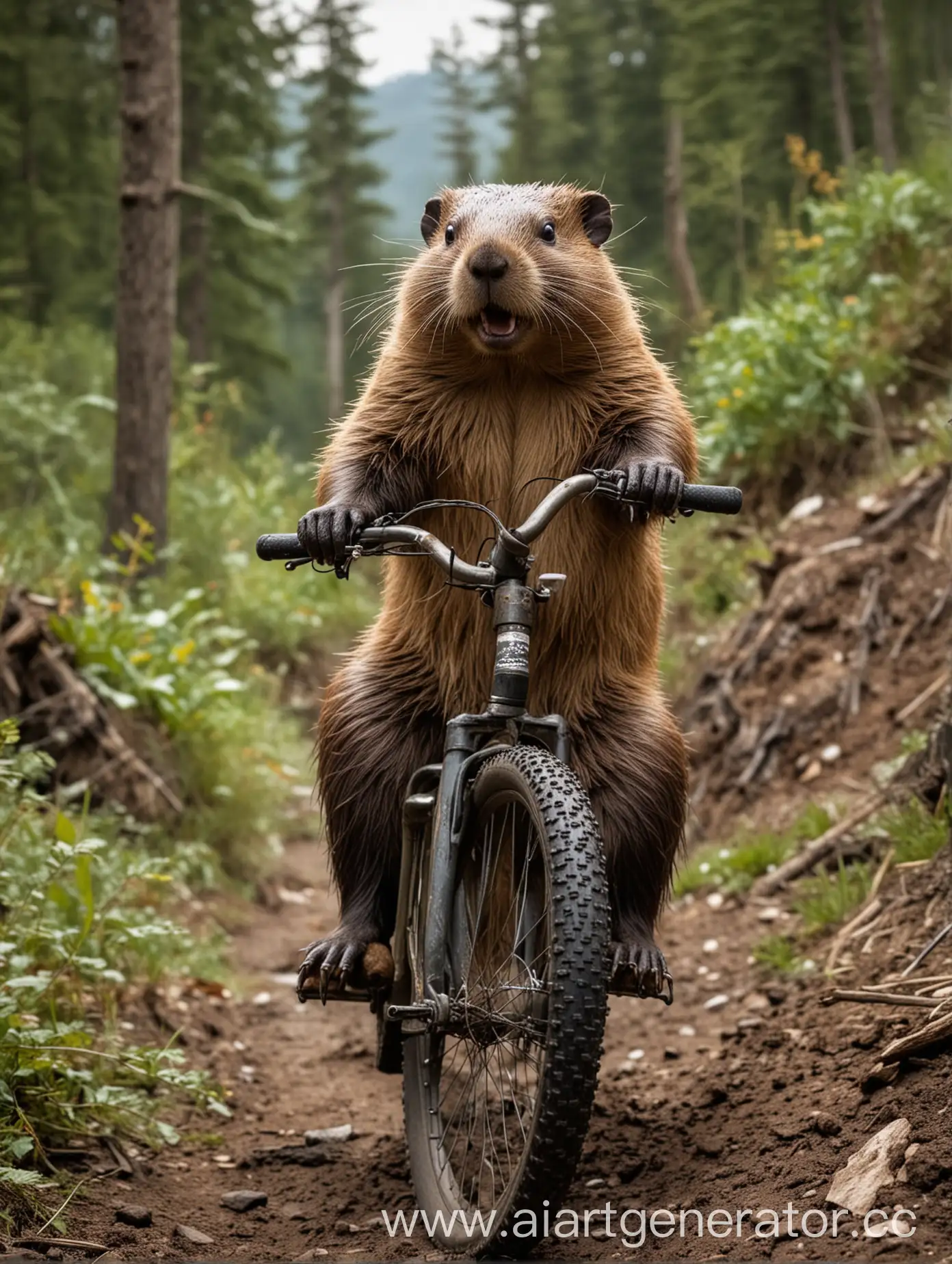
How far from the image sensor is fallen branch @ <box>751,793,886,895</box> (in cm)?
492

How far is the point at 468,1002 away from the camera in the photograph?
9.83ft

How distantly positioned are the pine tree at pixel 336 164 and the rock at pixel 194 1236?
24.5 metres

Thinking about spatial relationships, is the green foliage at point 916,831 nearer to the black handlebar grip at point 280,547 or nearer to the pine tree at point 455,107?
the black handlebar grip at point 280,547

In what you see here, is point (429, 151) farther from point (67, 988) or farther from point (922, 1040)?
point (922, 1040)

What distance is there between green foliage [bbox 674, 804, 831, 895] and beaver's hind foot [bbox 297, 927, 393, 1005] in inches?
81.4

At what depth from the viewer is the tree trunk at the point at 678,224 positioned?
1819 cm

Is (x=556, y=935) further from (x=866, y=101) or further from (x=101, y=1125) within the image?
(x=866, y=101)

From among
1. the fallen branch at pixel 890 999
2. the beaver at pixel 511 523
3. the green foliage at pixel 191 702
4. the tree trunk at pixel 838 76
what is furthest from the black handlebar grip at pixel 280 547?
the tree trunk at pixel 838 76

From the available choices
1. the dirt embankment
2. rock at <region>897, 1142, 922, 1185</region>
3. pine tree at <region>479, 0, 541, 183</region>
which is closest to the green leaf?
the dirt embankment

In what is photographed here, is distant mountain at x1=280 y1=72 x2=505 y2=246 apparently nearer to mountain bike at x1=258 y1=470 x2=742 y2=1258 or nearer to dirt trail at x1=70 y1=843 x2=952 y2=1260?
mountain bike at x1=258 y1=470 x2=742 y2=1258

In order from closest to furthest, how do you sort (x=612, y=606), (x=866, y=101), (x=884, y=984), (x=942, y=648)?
(x=884, y=984) → (x=612, y=606) → (x=942, y=648) → (x=866, y=101)

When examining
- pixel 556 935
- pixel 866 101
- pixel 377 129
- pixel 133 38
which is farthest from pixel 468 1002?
pixel 377 129

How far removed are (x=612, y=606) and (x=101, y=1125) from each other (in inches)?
80.2

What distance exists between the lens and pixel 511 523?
3.72m
